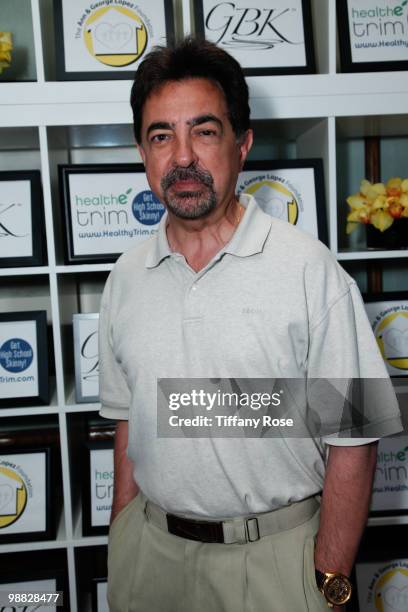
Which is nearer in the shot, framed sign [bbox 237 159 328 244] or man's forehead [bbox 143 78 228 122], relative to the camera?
man's forehead [bbox 143 78 228 122]

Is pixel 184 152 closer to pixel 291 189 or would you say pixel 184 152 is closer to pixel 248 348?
pixel 248 348

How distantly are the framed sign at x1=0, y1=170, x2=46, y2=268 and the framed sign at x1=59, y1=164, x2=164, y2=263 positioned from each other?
9 centimetres

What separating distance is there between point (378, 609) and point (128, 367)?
136 cm

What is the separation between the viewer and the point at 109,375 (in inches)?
54.2

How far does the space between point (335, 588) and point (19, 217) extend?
4.46ft

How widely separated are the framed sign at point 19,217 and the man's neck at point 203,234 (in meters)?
0.69

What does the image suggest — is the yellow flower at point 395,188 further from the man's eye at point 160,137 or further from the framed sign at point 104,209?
the man's eye at point 160,137

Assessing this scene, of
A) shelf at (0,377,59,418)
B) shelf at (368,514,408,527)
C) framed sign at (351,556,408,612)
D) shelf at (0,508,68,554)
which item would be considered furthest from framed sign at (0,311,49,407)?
framed sign at (351,556,408,612)

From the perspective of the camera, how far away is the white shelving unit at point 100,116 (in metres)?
1.66

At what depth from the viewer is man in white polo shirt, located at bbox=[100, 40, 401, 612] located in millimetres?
1091

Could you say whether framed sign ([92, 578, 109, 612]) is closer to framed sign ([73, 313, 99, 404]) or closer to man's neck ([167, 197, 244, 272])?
framed sign ([73, 313, 99, 404])

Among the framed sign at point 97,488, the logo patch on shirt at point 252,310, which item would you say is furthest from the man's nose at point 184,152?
the framed sign at point 97,488

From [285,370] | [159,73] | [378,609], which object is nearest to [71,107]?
[159,73]

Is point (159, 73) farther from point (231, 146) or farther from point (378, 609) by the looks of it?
point (378, 609)
